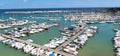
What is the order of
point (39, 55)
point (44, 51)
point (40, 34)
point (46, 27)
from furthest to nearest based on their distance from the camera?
point (46, 27) < point (40, 34) < point (44, 51) < point (39, 55)

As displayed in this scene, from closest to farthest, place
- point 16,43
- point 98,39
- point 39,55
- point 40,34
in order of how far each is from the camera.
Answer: point 39,55, point 16,43, point 98,39, point 40,34

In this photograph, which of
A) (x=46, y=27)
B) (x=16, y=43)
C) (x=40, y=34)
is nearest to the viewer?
(x=16, y=43)

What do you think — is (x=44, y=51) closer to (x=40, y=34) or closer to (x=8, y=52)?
(x=8, y=52)

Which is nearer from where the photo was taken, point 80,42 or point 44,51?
point 44,51

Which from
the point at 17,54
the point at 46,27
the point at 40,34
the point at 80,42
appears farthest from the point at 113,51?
the point at 46,27

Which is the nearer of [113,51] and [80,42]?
[113,51]

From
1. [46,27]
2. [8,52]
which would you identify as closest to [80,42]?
[8,52]

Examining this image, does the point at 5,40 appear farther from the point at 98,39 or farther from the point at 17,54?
the point at 98,39

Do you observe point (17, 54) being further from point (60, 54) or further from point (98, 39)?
point (98, 39)

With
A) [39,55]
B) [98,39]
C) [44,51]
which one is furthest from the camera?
[98,39]
